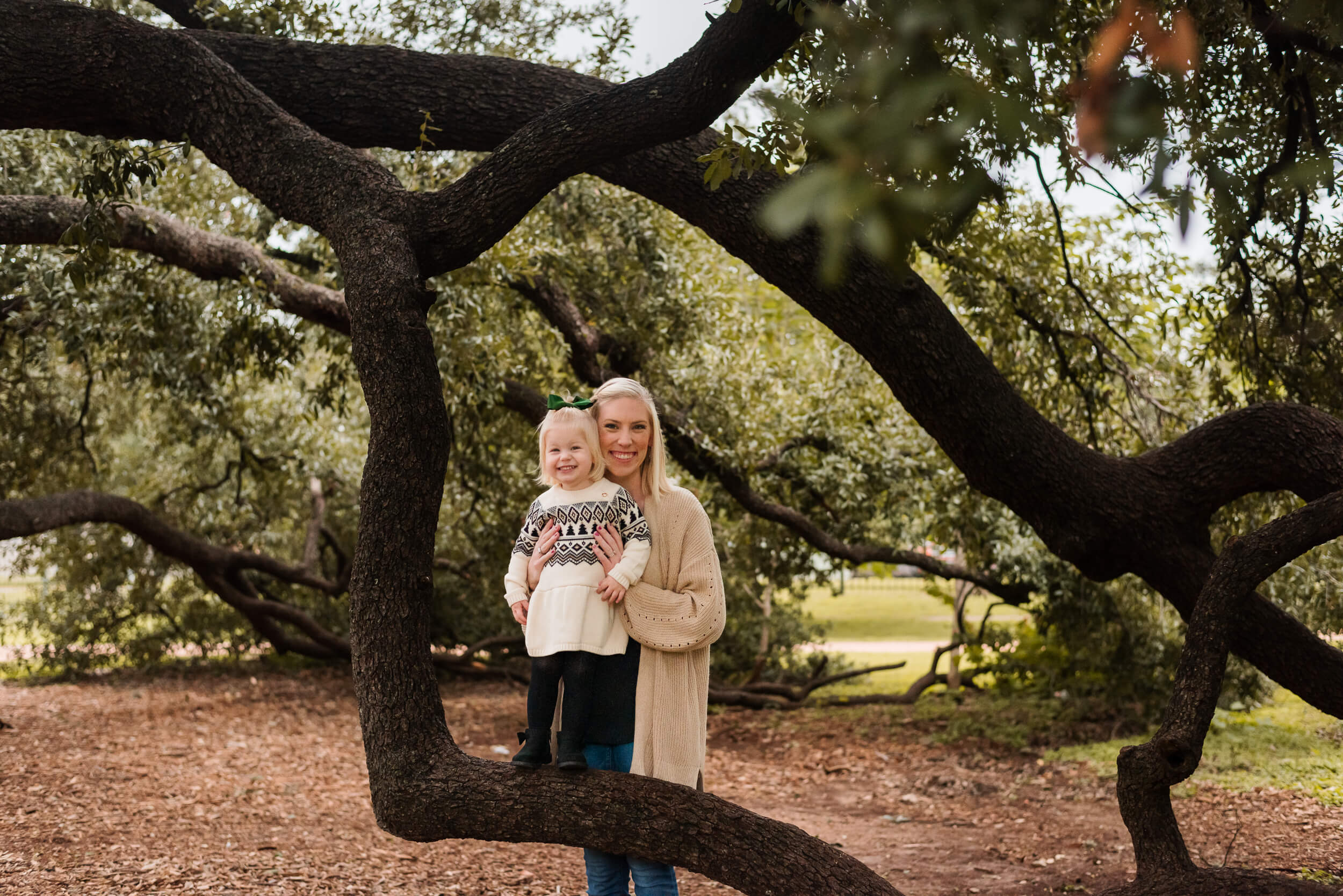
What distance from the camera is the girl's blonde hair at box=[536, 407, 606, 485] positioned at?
120 inches

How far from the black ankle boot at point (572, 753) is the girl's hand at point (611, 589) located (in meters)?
0.40

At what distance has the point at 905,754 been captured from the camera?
8500mm

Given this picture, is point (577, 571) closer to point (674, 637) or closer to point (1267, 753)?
point (674, 637)

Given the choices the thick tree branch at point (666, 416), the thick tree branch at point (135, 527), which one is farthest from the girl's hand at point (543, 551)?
the thick tree branch at point (135, 527)

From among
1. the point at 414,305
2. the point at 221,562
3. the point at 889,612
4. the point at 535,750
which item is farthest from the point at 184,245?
the point at 889,612

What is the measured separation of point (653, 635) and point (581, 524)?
0.37 metres

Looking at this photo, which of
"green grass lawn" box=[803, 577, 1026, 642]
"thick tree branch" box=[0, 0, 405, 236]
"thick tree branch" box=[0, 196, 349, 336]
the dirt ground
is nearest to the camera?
"thick tree branch" box=[0, 0, 405, 236]

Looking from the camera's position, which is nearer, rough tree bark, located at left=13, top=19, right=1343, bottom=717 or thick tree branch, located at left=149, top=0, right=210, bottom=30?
rough tree bark, located at left=13, top=19, right=1343, bottom=717

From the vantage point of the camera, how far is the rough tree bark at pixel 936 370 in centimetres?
441

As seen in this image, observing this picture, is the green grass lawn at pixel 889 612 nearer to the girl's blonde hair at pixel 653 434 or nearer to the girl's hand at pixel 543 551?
the girl's blonde hair at pixel 653 434

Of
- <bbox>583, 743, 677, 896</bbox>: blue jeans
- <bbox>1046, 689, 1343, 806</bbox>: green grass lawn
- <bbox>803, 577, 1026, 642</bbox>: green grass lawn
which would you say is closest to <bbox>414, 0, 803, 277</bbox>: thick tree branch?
<bbox>583, 743, 677, 896</bbox>: blue jeans

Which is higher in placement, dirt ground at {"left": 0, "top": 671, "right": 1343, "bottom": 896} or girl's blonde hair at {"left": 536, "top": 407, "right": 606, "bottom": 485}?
girl's blonde hair at {"left": 536, "top": 407, "right": 606, "bottom": 485}

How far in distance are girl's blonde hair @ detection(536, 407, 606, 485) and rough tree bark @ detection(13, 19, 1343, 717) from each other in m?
1.71

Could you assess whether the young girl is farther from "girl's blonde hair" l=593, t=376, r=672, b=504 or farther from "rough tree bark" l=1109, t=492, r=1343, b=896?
"rough tree bark" l=1109, t=492, r=1343, b=896
